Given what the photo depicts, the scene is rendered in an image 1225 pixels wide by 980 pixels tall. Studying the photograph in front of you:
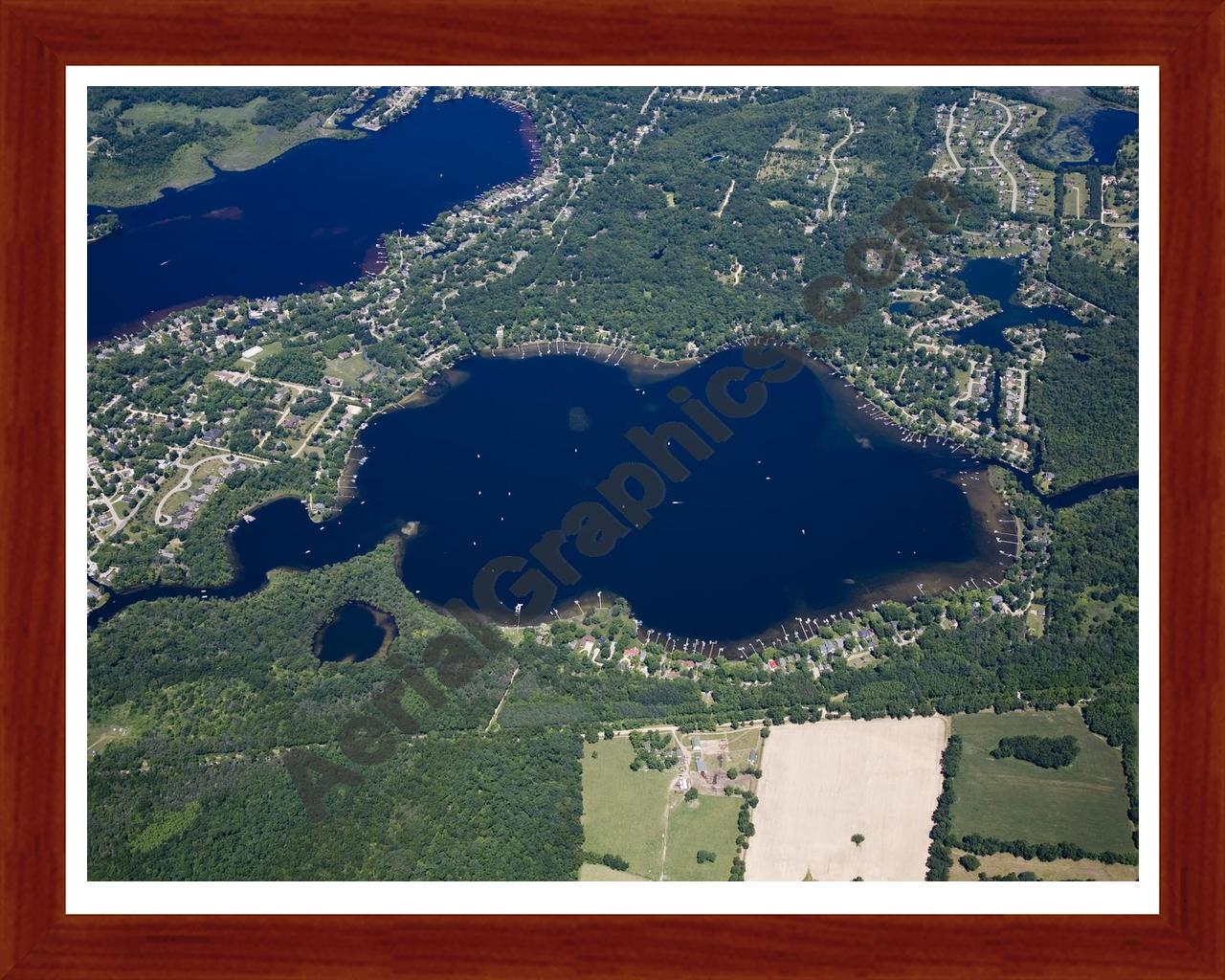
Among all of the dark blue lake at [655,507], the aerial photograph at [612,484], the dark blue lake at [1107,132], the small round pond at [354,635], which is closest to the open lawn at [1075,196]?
the aerial photograph at [612,484]

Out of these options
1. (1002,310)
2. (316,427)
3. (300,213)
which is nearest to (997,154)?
(1002,310)

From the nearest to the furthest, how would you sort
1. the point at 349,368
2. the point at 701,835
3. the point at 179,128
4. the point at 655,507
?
the point at 701,835
the point at 655,507
the point at 349,368
the point at 179,128

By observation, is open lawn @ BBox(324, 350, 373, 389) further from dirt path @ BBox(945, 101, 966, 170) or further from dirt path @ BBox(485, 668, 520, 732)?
dirt path @ BBox(945, 101, 966, 170)

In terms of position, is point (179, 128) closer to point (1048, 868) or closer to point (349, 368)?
point (349, 368)

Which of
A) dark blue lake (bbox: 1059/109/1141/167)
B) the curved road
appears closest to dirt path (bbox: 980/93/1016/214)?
the curved road

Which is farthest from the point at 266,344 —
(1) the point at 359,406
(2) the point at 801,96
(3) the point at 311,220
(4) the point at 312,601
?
(2) the point at 801,96

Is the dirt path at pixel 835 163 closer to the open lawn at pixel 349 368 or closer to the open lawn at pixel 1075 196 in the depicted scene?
the open lawn at pixel 1075 196
